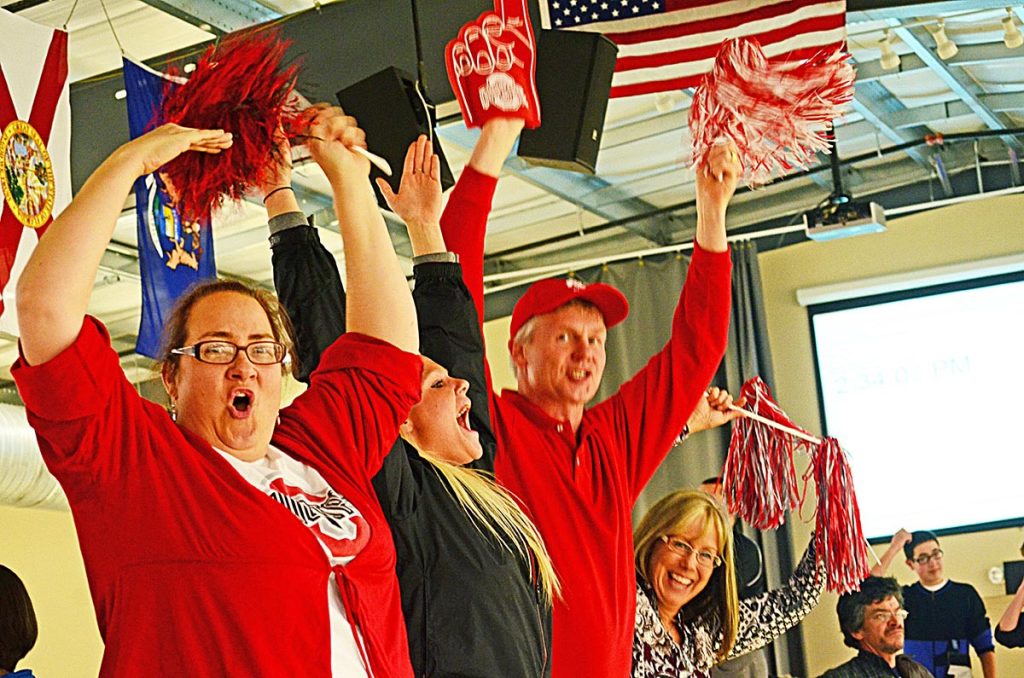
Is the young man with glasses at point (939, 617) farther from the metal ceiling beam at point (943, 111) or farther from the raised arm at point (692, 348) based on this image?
the raised arm at point (692, 348)

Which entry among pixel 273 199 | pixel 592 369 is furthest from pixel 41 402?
pixel 592 369

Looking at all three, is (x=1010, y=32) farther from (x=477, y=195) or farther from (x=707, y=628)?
(x=477, y=195)

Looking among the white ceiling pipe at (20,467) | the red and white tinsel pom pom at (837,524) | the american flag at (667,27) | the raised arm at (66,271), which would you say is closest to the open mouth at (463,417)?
the raised arm at (66,271)

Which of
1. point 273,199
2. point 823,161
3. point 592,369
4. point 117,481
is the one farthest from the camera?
point 823,161

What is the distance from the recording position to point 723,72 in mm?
3264

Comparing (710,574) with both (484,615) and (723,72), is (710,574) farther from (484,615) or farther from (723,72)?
(484,615)

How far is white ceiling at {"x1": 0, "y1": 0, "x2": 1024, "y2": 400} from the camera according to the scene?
7014 mm

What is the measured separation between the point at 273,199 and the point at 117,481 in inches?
30.5

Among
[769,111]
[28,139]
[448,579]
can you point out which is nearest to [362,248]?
[448,579]

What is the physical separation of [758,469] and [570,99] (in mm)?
1725

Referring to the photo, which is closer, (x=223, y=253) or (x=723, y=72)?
(x=723, y=72)

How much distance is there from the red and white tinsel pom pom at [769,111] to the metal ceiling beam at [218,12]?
2.23 m

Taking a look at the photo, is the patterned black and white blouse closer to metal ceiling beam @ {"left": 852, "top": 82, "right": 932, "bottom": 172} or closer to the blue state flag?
the blue state flag

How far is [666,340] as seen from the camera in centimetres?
966
